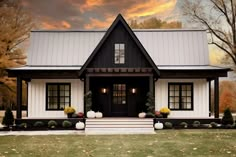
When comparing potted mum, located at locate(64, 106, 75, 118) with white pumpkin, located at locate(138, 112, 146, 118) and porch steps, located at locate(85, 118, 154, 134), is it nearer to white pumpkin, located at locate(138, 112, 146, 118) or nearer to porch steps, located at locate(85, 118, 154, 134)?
porch steps, located at locate(85, 118, 154, 134)

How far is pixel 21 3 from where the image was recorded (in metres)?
36.7

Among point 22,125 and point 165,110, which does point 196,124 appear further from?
point 22,125

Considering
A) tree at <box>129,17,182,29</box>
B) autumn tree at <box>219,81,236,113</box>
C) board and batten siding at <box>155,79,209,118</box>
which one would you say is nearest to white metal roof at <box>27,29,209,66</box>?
board and batten siding at <box>155,79,209,118</box>

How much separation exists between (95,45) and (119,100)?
4.41m

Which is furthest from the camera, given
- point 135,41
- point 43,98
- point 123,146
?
point 43,98

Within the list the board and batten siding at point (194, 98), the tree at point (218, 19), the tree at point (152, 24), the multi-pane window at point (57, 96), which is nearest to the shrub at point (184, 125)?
the board and batten siding at point (194, 98)

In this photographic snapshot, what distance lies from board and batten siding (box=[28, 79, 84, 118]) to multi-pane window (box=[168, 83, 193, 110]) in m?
5.97

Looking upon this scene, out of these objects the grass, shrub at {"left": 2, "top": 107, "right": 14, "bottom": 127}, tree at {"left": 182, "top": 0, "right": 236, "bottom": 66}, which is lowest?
the grass

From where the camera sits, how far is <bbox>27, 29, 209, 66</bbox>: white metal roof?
88.9ft

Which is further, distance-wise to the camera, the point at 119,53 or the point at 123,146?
the point at 119,53

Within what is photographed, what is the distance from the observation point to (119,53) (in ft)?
81.7

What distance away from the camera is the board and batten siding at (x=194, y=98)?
Answer: 84.9 ft

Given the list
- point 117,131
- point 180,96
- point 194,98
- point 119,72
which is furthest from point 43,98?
point 194,98

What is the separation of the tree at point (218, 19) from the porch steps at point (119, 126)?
47.3ft
